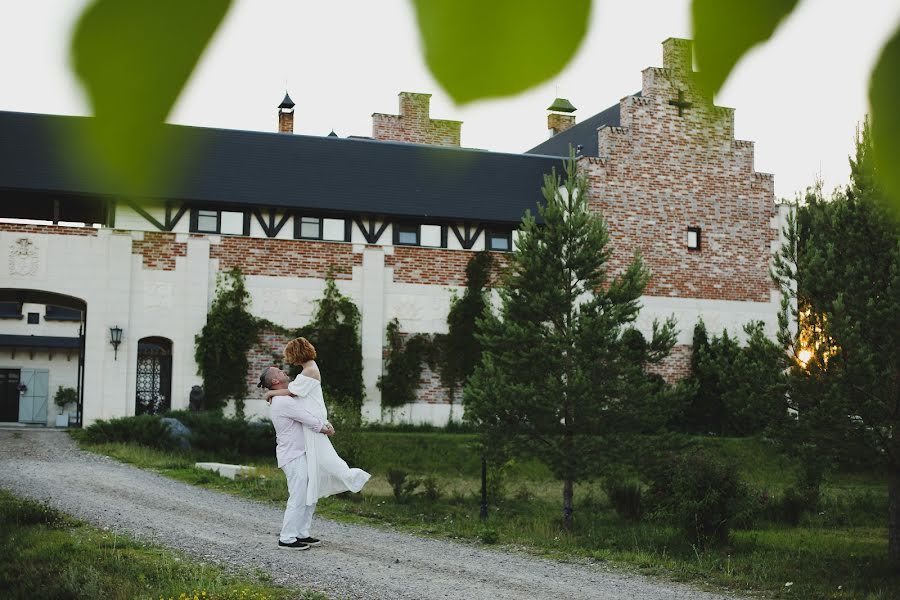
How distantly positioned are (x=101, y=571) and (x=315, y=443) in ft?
6.51

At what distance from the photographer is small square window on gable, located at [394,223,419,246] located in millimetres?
26078

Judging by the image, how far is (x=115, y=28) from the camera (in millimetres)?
511

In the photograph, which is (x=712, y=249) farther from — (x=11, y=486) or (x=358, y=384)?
(x=11, y=486)

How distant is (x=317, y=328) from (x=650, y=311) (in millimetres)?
8626

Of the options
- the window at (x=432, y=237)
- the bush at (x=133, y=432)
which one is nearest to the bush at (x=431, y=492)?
the bush at (x=133, y=432)

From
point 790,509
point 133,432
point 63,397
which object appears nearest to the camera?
point 790,509

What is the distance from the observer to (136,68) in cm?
53

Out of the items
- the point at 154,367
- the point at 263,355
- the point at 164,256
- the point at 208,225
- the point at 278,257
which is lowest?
the point at 154,367

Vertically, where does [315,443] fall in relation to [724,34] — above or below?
below

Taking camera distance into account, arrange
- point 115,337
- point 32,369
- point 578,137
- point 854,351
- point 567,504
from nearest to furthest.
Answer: point 578,137 → point 854,351 → point 567,504 → point 115,337 → point 32,369

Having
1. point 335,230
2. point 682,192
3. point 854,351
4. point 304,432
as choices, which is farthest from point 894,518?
point 335,230

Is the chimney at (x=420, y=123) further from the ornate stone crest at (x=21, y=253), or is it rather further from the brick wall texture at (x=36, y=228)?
the ornate stone crest at (x=21, y=253)

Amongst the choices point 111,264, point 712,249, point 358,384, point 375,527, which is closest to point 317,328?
point 358,384

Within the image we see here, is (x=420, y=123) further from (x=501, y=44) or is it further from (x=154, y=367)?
(x=154, y=367)
